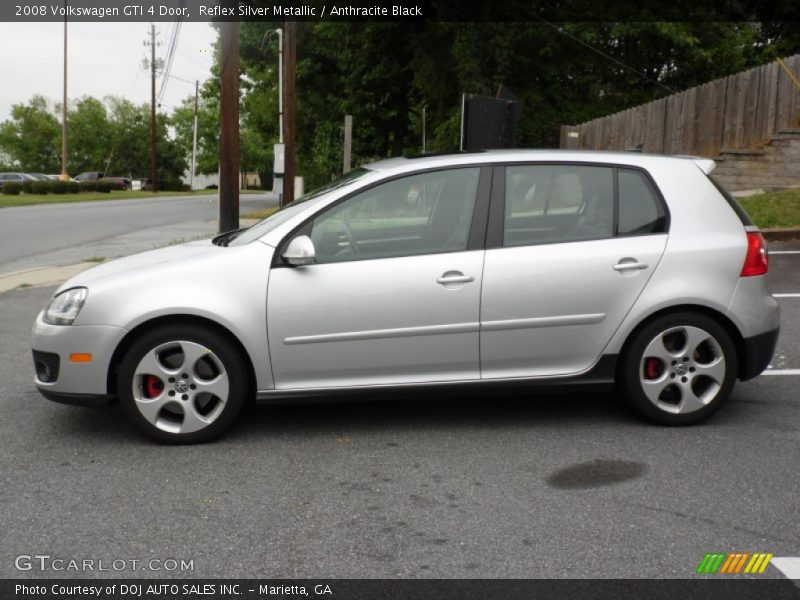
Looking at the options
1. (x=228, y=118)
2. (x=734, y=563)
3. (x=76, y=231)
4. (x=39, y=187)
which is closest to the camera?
A: (x=734, y=563)

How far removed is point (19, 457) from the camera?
4.67 m

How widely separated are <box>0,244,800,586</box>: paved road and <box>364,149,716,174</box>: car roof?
1.51m

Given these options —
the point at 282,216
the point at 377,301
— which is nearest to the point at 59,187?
the point at 282,216

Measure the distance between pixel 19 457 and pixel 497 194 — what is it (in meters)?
2.95

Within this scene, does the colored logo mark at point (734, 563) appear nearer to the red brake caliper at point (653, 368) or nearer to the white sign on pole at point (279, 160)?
the red brake caliper at point (653, 368)

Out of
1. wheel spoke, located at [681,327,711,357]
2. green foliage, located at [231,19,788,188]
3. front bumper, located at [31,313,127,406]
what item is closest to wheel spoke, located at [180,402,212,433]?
front bumper, located at [31,313,127,406]

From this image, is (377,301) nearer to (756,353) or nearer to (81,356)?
(81,356)

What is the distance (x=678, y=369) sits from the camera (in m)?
5.11

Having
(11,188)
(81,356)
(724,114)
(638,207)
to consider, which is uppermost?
(724,114)

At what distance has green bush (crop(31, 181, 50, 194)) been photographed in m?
46.2

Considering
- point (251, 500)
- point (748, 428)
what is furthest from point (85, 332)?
point (748, 428)

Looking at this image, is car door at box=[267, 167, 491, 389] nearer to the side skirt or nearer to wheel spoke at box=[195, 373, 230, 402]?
the side skirt

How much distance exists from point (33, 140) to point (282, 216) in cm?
11249

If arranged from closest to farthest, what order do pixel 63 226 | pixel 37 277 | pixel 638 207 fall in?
1. pixel 638 207
2. pixel 37 277
3. pixel 63 226
